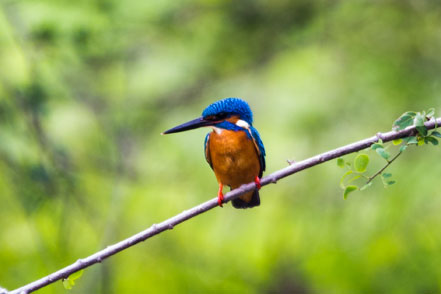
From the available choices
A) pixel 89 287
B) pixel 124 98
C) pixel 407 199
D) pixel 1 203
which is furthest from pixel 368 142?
pixel 1 203

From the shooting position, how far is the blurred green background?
5551 mm

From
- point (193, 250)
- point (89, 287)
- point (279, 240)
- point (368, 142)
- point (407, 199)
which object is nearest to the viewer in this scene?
point (368, 142)

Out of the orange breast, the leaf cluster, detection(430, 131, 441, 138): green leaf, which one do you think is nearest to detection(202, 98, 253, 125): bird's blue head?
the orange breast

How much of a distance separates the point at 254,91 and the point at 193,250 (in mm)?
1887

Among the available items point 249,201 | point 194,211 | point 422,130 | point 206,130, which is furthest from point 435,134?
point 206,130

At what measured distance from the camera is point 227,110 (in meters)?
3.19

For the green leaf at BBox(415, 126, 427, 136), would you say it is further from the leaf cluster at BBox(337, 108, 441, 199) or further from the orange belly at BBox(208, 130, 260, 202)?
the orange belly at BBox(208, 130, 260, 202)

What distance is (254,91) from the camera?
6453 millimetres

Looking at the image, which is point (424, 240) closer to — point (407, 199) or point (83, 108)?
point (407, 199)

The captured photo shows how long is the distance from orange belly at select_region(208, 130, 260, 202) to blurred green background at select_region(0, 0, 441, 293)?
7.28ft

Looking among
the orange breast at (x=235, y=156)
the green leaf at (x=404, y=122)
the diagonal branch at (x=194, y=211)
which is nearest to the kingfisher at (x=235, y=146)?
the orange breast at (x=235, y=156)

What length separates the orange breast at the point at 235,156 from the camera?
336 cm

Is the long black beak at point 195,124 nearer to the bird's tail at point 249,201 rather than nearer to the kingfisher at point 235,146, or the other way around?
the kingfisher at point 235,146

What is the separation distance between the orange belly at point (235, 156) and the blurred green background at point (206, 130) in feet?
7.28
